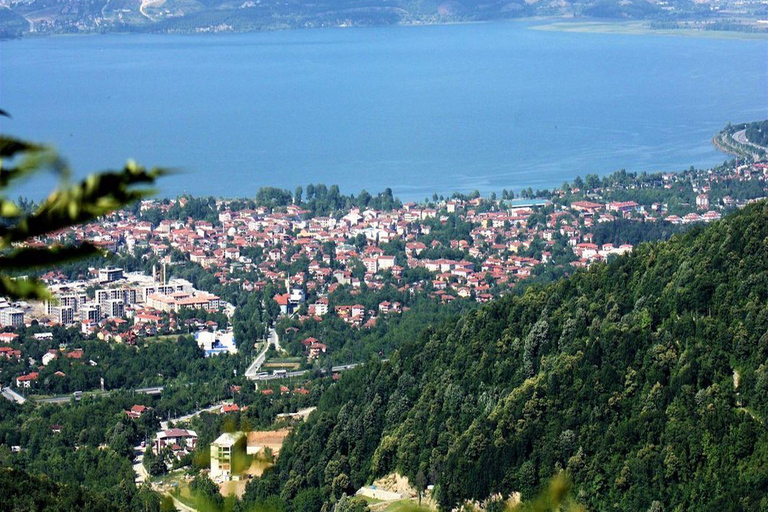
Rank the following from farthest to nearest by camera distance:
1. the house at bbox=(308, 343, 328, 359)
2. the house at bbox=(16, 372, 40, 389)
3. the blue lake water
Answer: the blue lake water < the house at bbox=(308, 343, 328, 359) < the house at bbox=(16, 372, 40, 389)

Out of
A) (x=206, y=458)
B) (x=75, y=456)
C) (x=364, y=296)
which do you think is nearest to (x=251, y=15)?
(x=364, y=296)

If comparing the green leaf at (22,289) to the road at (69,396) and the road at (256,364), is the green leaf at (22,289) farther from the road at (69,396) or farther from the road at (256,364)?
the road at (256,364)

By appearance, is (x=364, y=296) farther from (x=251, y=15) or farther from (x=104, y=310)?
(x=251, y=15)

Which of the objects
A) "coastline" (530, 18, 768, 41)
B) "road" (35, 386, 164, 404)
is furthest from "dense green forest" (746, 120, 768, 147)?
"coastline" (530, 18, 768, 41)

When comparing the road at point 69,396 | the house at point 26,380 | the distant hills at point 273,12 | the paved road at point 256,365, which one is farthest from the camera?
the distant hills at point 273,12

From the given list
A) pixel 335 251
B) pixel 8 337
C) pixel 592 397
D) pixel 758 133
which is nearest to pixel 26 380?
pixel 8 337

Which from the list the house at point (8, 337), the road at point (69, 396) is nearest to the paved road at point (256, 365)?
the road at point (69, 396)

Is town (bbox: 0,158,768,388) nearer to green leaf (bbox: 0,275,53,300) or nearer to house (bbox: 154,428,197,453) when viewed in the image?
house (bbox: 154,428,197,453)
